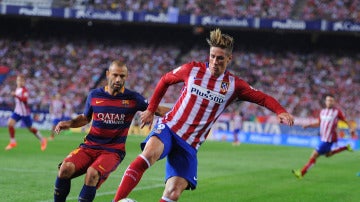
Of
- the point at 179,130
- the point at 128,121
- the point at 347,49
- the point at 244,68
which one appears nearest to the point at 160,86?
the point at 179,130

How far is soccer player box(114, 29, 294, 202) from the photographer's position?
306 inches

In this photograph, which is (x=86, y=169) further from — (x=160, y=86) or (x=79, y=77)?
(x=79, y=77)

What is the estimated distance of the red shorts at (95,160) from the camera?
8500 millimetres

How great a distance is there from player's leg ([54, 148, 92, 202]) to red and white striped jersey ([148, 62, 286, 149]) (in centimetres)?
126

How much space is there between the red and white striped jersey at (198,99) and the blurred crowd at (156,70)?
31.4 meters

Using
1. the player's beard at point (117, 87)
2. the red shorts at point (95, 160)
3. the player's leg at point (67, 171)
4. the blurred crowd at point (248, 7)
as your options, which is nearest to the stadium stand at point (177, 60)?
the blurred crowd at point (248, 7)

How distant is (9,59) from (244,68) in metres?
15.9

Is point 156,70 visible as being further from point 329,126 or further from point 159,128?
point 159,128

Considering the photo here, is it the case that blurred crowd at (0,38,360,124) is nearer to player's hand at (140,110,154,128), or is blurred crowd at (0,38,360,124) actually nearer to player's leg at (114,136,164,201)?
player's hand at (140,110,154,128)

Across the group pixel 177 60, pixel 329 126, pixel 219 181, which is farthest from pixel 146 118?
pixel 177 60

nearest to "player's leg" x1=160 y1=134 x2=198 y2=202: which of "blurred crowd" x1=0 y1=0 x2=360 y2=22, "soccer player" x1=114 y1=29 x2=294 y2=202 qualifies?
"soccer player" x1=114 y1=29 x2=294 y2=202

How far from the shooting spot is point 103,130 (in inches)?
348

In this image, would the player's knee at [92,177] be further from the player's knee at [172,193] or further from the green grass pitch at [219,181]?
the green grass pitch at [219,181]

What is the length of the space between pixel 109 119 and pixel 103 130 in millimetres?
160
